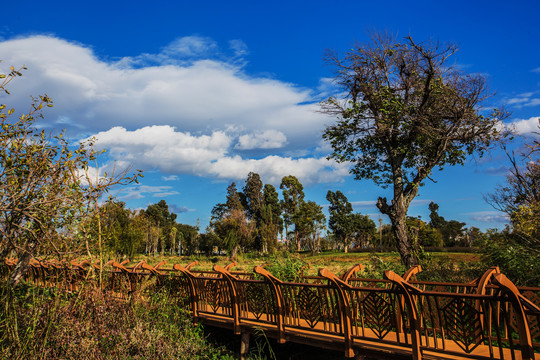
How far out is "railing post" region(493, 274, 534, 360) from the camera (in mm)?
3678

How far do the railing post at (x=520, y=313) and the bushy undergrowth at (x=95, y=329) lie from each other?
4.52 m

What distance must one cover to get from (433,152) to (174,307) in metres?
11.3

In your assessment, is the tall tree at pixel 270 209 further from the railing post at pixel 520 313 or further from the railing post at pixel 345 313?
A: the railing post at pixel 520 313

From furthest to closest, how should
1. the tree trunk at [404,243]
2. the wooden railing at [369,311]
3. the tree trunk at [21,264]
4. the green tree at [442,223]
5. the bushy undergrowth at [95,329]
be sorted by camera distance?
the green tree at [442,223] → the tree trunk at [404,243] → the tree trunk at [21,264] → the bushy undergrowth at [95,329] → the wooden railing at [369,311]

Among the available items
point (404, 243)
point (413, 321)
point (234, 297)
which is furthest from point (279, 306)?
point (404, 243)

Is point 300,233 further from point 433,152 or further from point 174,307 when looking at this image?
point 174,307

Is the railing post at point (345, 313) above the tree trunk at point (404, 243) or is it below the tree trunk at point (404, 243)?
below

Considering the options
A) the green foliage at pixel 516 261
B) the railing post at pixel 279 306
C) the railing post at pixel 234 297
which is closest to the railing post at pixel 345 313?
the railing post at pixel 279 306

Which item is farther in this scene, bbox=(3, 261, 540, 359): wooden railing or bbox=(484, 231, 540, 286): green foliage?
Answer: bbox=(484, 231, 540, 286): green foliage

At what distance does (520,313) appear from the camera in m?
3.80

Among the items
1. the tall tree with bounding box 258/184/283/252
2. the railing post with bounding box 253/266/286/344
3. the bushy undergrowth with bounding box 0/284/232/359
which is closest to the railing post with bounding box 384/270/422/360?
the railing post with bounding box 253/266/286/344

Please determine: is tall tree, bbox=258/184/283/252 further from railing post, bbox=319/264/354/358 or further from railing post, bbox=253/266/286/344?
railing post, bbox=319/264/354/358

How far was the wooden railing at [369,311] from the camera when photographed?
436 centimetres

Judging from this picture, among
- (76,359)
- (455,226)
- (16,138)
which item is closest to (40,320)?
(76,359)
